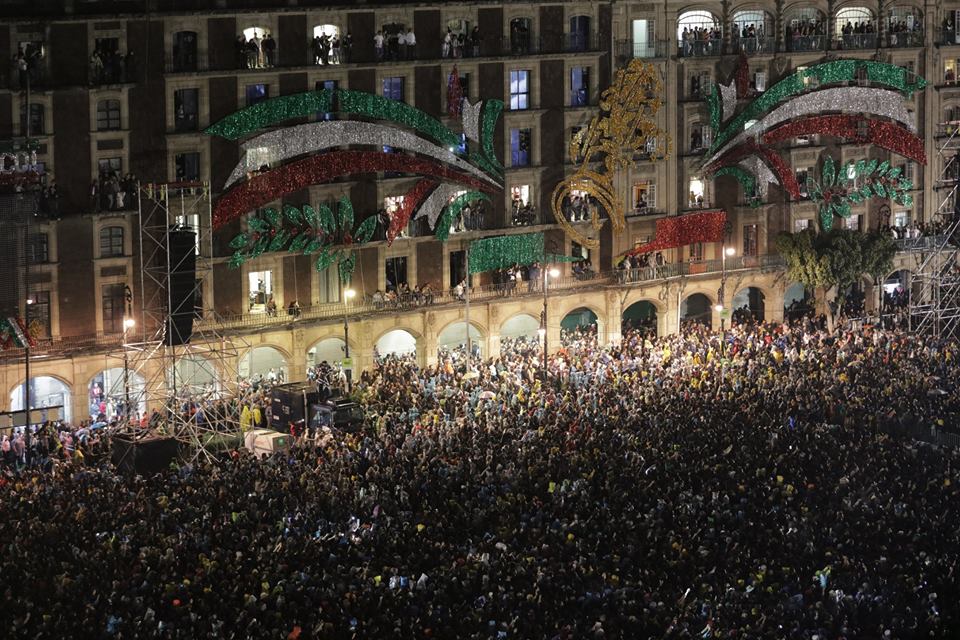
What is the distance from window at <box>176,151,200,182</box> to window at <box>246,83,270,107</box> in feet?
9.08

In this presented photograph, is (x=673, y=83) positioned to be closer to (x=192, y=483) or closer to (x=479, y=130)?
(x=479, y=130)

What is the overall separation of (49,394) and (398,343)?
46.6ft

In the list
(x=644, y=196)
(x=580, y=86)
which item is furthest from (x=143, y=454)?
(x=644, y=196)

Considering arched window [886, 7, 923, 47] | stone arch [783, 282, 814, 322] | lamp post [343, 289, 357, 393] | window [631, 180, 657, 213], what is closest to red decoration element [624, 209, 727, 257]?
window [631, 180, 657, 213]

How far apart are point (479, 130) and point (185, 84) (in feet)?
40.4

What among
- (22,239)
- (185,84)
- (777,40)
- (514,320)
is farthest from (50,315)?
(777,40)

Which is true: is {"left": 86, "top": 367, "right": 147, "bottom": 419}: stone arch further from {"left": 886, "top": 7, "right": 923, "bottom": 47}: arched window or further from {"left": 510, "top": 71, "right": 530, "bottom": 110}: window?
{"left": 886, "top": 7, "right": 923, "bottom": 47}: arched window

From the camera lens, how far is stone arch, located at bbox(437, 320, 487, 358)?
65875 millimetres

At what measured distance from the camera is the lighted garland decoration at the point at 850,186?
246 feet

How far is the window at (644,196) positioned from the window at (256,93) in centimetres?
1730

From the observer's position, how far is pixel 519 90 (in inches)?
2630

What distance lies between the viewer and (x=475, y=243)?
65875mm

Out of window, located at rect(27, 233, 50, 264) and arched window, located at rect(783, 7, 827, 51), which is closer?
window, located at rect(27, 233, 50, 264)

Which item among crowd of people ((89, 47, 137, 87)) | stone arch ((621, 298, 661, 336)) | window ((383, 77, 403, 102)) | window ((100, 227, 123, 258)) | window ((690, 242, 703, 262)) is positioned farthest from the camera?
window ((690, 242, 703, 262))
